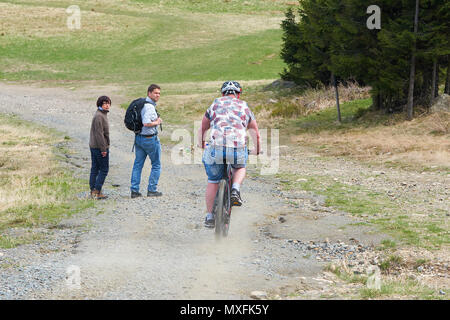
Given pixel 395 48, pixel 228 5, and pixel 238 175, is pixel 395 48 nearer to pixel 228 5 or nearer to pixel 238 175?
pixel 238 175

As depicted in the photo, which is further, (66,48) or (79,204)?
(66,48)

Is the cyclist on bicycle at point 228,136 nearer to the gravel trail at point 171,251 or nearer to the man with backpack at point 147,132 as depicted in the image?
the gravel trail at point 171,251

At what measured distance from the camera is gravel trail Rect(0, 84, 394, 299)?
6.44 metres

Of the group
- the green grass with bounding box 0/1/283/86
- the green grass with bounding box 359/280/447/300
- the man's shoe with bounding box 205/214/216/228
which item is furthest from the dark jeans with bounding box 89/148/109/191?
the green grass with bounding box 0/1/283/86

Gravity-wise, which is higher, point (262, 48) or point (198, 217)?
point (262, 48)

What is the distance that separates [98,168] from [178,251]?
176 inches

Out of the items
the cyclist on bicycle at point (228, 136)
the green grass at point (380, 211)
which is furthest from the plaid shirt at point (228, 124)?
the green grass at point (380, 211)

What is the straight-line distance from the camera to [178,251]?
26.5 ft

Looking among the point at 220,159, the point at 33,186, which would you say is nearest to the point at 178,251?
the point at 220,159

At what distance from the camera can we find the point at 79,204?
11391 mm

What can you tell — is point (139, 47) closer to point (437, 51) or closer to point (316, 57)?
point (316, 57)

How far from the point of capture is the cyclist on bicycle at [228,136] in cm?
821
